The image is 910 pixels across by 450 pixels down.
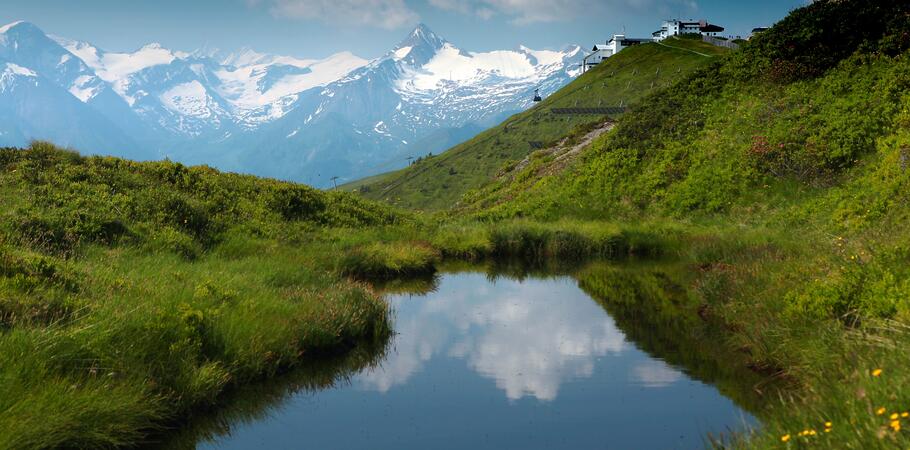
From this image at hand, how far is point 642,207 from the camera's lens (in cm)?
4966

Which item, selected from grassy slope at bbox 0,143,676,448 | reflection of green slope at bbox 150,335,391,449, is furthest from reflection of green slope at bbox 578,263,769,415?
reflection of green slope at bbox 150,335,391,449

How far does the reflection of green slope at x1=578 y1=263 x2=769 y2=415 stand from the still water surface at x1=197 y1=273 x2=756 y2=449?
0.44 metres

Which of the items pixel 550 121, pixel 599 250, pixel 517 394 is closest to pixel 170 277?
pixel 517 394

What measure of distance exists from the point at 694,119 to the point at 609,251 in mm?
20543

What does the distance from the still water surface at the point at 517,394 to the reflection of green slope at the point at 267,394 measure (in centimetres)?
11

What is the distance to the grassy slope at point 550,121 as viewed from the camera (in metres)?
125

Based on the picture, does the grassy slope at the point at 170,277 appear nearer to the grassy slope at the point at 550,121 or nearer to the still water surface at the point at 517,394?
the still water surface at the point at 517,394

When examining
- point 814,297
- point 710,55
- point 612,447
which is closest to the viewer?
point 612,447

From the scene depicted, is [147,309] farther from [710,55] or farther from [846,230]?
[710,55]

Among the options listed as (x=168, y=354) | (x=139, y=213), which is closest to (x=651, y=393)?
(x=168, y=354)

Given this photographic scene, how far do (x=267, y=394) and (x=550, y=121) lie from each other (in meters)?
131

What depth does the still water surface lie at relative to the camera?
550 inches

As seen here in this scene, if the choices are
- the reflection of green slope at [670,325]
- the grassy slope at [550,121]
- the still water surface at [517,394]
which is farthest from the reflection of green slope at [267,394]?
the grassy slope at [550,121]

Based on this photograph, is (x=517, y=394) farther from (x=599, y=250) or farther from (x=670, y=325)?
(x=599, y=250)
